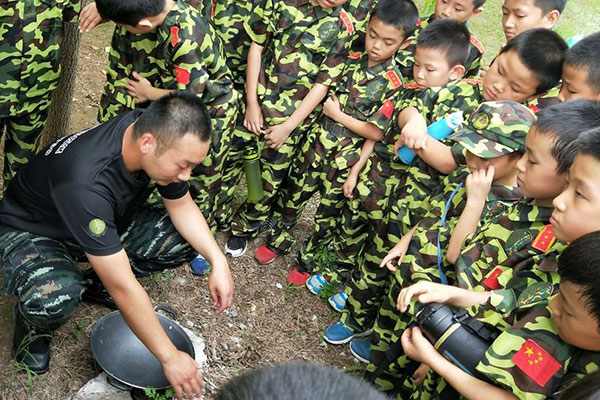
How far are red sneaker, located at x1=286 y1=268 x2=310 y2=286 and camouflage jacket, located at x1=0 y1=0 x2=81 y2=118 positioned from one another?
6.08 ft

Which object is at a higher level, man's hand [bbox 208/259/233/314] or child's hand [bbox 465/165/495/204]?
child's hand [bbox 465/165/495/204]

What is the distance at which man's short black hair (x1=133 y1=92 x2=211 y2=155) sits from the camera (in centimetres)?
255

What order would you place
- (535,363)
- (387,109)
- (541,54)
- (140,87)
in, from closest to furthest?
(535,363) → (541,54) → (140,87) → (387,109)

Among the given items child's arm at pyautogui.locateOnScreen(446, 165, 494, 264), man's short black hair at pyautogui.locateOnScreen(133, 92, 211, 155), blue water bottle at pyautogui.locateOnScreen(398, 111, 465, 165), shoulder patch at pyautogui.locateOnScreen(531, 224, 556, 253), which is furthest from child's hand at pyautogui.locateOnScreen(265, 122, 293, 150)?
shoulder patch at pyautogui.locateOnScreen(531, 224, 556, 253)

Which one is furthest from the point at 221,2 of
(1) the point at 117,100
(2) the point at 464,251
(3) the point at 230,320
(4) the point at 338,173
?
(2) the point at 464,251

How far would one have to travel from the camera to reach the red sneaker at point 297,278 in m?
4.02

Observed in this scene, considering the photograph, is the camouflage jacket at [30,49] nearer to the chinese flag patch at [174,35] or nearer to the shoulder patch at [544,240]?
the chinese flag patch at [174,35]

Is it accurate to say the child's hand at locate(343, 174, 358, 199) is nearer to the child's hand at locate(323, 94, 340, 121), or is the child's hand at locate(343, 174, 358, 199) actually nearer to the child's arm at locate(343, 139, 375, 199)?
the child's arm at locate(343, 139, 375, 199)

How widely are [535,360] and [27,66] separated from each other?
2.86 metres

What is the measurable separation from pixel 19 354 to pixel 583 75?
303cm

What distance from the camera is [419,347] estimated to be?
2.17 metres

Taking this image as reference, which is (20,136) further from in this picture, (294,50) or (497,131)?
(497,131)

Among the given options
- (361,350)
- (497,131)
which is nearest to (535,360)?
(497,131)

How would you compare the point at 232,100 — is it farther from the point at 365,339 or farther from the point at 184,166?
the point at 365,339
